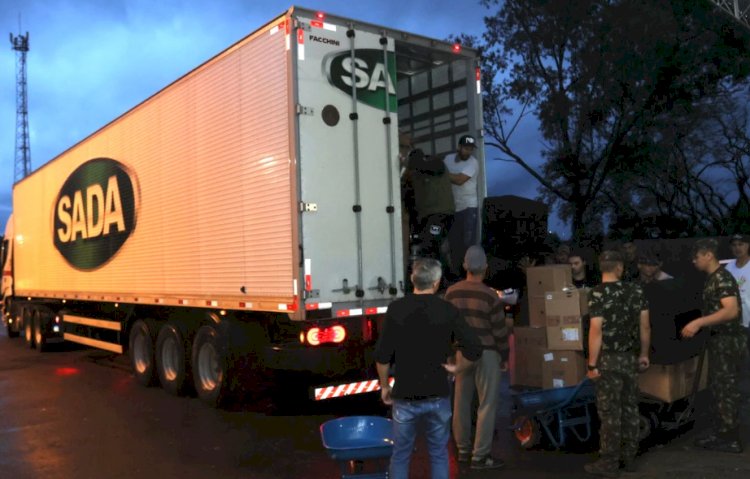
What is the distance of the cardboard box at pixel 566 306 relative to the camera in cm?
677

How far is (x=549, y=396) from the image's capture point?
18.9ft

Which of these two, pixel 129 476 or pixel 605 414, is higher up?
pixel 605 414

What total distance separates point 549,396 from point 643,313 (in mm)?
1129

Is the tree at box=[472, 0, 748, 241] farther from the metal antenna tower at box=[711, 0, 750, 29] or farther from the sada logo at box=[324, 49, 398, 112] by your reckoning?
the sada logo at box=[324, 49, 398, 112]

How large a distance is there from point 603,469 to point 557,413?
2.29ft

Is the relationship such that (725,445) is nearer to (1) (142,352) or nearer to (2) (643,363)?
(2) (643,363)

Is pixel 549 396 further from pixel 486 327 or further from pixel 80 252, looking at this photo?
pixel 80 252

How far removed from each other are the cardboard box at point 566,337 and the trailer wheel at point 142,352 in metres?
5.40

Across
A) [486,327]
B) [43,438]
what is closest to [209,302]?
[43,438]

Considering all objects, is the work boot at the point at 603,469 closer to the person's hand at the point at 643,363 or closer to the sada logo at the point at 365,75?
the person's hand at the point at 643,363

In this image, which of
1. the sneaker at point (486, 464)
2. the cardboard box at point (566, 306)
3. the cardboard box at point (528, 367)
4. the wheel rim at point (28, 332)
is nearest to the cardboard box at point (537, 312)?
the cardboard box at point (566, 306)

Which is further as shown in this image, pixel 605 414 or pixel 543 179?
pixel 543 179

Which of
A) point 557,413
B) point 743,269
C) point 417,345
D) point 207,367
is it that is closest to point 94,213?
point 207,367

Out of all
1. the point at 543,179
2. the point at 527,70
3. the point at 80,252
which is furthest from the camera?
the point at 543,179
